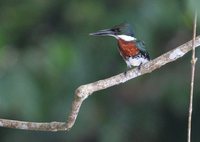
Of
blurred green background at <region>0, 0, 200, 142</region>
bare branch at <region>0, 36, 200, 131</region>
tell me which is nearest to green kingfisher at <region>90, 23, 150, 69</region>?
bare branch at <region>0, 36, 200, 131</region>

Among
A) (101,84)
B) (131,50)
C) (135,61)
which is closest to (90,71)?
(131,50)

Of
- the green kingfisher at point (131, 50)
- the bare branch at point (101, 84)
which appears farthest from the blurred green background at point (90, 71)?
the bare branch at point (101, 84)

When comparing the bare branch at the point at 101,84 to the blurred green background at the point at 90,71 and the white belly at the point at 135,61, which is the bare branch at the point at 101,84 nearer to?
the white belly at the point at 135,61

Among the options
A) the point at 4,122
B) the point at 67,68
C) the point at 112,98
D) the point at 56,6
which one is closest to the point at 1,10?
the point at 56,6

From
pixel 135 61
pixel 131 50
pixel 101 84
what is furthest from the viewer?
pixel 131 50

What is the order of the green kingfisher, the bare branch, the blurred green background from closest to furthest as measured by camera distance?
1. the bare branch
2. the green kingfisher
3. the blurred green background

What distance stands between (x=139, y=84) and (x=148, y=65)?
3.39 meters

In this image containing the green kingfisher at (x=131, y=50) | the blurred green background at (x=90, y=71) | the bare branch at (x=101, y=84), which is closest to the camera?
the bare branch at (x=101, y=84)

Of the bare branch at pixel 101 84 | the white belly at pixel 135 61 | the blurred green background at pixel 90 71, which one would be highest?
the bare branch at pixel 101 84

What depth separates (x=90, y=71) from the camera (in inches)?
255

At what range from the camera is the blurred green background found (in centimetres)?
587

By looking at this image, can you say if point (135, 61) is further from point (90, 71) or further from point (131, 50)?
point (90, 71)

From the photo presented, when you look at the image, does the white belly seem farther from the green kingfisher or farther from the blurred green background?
the blurred green background

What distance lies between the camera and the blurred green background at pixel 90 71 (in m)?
5.87
